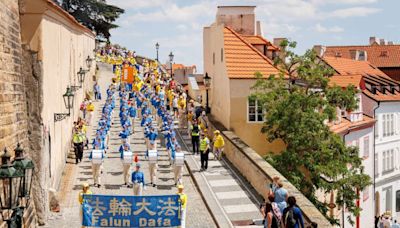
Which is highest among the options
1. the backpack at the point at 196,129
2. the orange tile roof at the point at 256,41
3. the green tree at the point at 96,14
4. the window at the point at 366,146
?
the green tree at the point at 96,14

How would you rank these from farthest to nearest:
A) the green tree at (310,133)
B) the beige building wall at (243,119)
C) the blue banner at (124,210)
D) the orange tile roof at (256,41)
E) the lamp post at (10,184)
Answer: the orange tile roof at (256,41) < the beige building wall at (243,119) < the green tree at (310,133) < the blue banner at (124,210) < the lamp post at (10,184)

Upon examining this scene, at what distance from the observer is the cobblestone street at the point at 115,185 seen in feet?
54.2

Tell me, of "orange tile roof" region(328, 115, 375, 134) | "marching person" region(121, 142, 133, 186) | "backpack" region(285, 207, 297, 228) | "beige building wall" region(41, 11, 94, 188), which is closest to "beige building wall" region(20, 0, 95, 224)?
"beige building wall" region(41, 11, 94, 188)

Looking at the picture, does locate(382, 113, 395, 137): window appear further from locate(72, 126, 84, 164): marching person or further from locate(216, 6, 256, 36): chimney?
locate(72, 126, 84, 164): marching person

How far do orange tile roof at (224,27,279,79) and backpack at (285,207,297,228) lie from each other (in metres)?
16.3

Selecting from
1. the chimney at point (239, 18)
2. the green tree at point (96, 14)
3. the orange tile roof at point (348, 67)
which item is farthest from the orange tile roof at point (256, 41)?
the green tree at point (96, 14)

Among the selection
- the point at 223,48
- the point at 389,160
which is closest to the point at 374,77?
the point at 389,160

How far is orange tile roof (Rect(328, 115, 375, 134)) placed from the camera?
33531mm

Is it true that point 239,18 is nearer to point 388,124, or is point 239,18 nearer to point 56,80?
point 388,124

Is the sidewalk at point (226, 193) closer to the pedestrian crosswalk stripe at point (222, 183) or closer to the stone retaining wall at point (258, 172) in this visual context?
the pedestrian crosswalk stripe at point (222, 183)

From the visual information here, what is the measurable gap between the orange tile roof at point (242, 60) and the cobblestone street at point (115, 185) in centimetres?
505

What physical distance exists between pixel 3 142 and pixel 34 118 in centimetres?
402

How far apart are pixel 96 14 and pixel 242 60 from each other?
40.2 metres

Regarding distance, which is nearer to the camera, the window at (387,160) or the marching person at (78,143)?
the marching person at (78,143)
